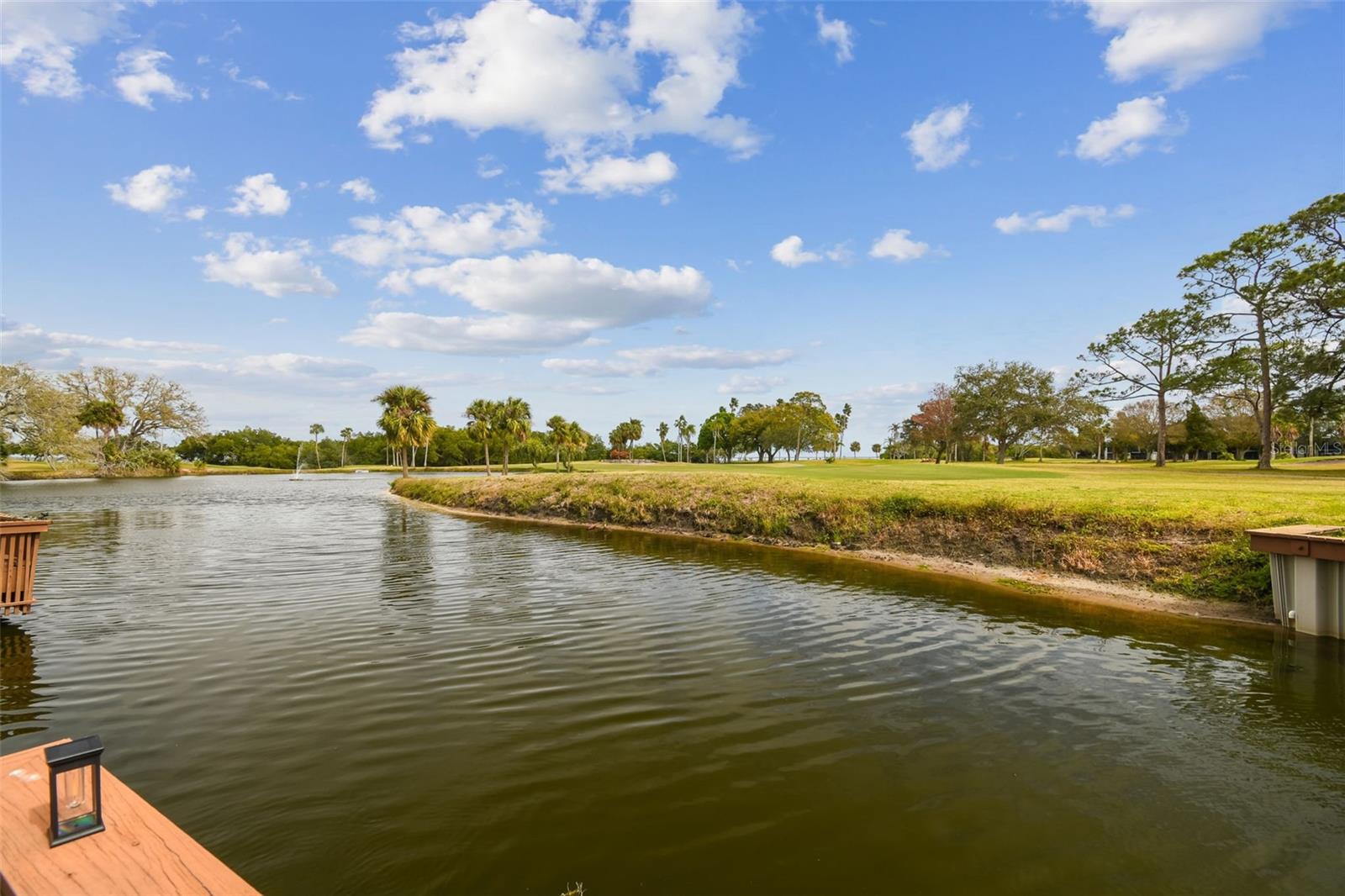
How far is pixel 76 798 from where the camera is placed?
368 centimetres

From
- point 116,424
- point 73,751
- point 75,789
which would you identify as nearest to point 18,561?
point 75,789

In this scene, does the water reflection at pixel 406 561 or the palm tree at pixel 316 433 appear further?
the palm tree at pixel 316 433

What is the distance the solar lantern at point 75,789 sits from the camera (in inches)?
138

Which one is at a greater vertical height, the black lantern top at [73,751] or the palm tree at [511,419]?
Answer: the palm tree at [511,419]

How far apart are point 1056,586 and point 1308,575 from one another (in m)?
5.50

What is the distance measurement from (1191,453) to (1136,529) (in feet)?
380

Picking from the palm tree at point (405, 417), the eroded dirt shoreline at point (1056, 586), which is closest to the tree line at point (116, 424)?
the palm tree at point (405, 417)

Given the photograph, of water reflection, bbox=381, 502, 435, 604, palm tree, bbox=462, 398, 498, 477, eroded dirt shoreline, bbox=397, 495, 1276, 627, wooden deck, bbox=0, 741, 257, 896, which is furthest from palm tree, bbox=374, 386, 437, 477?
wooden deck, bbox=0, 741, 257, 896

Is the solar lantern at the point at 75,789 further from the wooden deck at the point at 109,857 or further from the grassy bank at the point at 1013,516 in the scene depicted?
the grassy bank at the point at 1013,516

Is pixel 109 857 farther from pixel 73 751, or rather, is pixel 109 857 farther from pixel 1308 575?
pixel 1308 575

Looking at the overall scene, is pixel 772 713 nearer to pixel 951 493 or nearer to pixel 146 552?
pixel 951 493

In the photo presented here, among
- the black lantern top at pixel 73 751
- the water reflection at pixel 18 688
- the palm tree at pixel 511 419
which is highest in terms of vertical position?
the palm tree at pixel 511 419

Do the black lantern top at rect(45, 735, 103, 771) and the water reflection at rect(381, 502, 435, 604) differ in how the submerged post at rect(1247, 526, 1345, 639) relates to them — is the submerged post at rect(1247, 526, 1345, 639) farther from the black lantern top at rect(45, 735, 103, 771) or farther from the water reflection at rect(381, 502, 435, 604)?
the water reflection at rect(381, 502, 435, 604)

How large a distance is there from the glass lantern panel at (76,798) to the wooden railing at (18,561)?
1209cm
